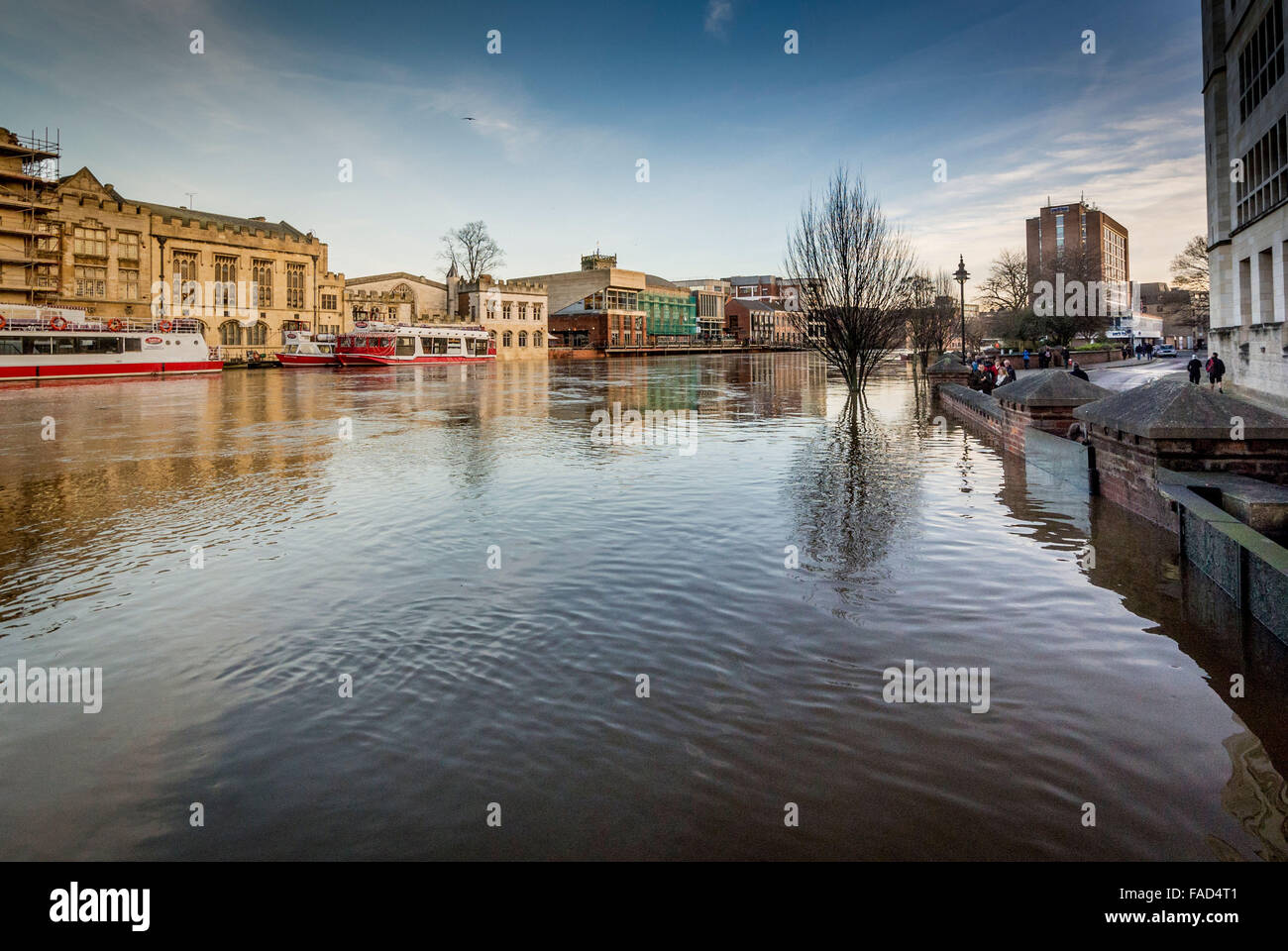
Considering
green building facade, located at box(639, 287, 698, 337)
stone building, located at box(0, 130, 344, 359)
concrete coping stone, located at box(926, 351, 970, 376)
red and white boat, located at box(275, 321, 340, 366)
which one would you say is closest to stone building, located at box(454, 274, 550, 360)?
stone building, located at box(0, 130, 344, 359)

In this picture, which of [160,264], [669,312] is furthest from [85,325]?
[669,312]

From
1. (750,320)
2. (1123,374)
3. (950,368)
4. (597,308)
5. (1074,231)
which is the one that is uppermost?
(1074,231)

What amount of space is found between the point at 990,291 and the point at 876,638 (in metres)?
83.8

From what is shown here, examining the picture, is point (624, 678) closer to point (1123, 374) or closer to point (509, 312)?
point (1123, 374)

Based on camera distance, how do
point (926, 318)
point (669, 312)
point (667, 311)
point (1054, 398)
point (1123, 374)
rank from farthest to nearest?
1. point (669, 312)
2. point (667, 311)
3. point (926, 318)
4. point (1123, 374)
5. point (1054, 398)

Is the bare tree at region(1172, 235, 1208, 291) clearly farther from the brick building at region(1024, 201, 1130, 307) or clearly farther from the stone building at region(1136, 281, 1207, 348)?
the brick building at region(1024, 201, 1130, 307)

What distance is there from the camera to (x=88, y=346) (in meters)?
46.9

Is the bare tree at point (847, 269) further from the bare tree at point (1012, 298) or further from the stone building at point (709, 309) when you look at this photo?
the stone building at point (709, 309)

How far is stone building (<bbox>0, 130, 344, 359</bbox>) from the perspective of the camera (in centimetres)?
5447

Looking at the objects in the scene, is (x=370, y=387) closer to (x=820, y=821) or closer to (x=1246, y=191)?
(x=1246, y=191)

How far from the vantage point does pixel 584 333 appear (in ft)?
365

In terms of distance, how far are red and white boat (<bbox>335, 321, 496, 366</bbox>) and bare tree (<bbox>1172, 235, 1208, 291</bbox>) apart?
59.6 metres

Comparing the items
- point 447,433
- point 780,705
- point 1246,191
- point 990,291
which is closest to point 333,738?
point 780,705

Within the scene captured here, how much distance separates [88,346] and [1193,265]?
76.9 meters
